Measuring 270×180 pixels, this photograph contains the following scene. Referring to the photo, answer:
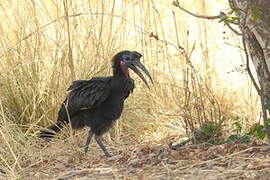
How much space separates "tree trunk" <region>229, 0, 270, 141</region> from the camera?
13.7ft

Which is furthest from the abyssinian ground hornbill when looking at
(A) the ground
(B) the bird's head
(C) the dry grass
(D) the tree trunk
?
(D) the tree trunk

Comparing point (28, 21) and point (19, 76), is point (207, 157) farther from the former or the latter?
point (28, 21)

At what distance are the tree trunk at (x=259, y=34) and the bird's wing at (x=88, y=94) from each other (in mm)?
1363

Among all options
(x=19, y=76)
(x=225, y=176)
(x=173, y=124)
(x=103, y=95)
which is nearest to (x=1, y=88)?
(x=19, y=76)

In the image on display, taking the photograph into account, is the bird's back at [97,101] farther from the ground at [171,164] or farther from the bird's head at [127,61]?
the ground at [171,164]

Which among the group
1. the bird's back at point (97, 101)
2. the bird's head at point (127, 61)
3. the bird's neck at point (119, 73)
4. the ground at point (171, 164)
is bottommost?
the ground at point (171, 164)

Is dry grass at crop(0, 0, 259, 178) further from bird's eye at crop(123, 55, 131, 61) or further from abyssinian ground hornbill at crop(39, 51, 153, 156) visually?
bird's eye at crop(123, 55, 131, 61)

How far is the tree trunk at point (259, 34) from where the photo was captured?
418 cm

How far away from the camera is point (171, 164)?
4184mm

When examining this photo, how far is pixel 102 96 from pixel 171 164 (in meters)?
1.24

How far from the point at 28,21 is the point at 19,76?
64 centimetres

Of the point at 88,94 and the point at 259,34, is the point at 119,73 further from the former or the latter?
the point at 259,34

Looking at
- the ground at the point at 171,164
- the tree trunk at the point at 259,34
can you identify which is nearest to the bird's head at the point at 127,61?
the ground at the point at 171,164

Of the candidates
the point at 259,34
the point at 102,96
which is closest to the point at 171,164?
the point at 259,34
